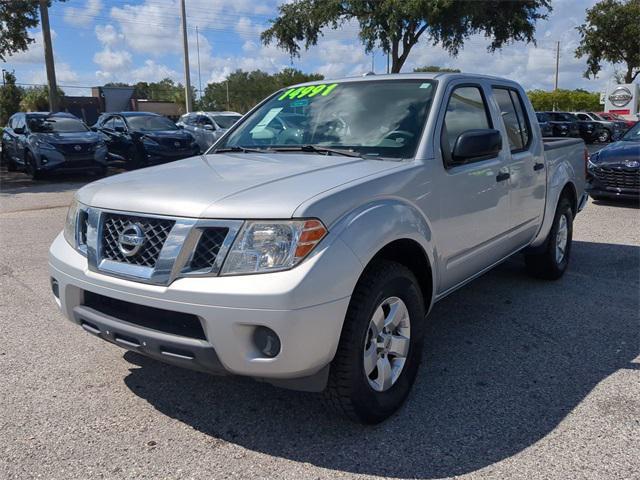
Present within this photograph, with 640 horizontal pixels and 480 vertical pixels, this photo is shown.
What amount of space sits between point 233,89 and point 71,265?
68.4 meters

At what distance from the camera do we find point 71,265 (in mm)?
3023

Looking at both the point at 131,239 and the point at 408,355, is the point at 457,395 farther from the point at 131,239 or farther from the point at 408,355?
the point at 131,239

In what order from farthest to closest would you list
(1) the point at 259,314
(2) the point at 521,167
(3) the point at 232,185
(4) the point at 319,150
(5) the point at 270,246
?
1. (2) the point at 521,167
2. (4) the point at 319,150
3. (3) the point at 232,185
4. (5) the point at 270,246
5. (1) the point at 259,314

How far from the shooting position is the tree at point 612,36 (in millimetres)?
32031

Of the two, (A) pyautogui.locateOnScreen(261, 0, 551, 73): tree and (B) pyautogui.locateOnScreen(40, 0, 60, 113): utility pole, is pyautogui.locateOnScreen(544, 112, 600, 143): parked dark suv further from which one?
(B) pyautogui.locateOnScreen(40, 0, 60, 113): utility pole

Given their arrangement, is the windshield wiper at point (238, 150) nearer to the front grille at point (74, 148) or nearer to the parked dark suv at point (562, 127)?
the front grille at point (74, 148)

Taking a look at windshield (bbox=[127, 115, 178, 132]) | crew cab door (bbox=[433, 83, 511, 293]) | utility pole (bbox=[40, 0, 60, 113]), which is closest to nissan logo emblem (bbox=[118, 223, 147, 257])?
crew cab door (bbox=[433, 83, 511, 293])

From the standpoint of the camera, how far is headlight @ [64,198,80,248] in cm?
318

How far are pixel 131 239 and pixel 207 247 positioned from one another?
406 mm

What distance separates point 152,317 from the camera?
2.73 metres

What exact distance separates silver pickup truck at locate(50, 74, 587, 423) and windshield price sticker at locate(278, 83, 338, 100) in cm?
2

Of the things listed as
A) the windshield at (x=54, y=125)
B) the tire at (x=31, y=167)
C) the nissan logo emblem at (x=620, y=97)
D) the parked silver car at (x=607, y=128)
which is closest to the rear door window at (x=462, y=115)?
the tire at (x=31, y=167)

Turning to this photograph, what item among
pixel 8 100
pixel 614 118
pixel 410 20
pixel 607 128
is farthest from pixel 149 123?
pixel 8 100

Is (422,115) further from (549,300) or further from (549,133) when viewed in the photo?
(549,133)
